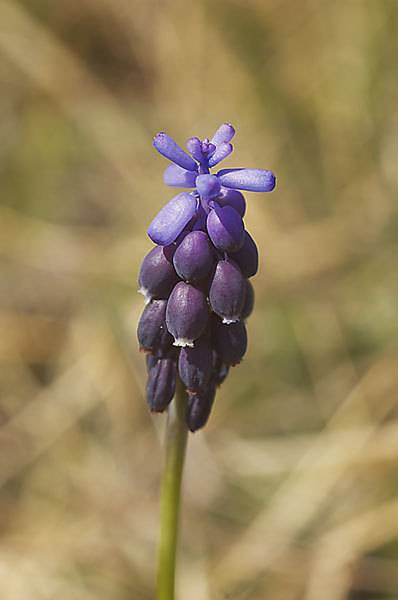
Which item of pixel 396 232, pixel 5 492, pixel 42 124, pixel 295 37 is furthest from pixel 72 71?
pixel 5 492

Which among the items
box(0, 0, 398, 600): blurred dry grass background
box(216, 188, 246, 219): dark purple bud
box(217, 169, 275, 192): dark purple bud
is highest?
box(0, 0, 398, 600): blurred dry grass background

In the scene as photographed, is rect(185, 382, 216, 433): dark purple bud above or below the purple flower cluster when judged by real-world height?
below

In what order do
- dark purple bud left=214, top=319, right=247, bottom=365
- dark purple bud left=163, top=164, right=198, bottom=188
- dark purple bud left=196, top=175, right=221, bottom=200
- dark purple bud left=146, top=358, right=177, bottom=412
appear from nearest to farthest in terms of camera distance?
1. dark purple bud left=196, top=175, right=221, bottom=200
2. dark purple bud left=163, top=164, right=198, bottom=188
3. dark purple bud left=214, top=319, right=247, bottom=365
4. dark purple bud left=146, top=358, right=177, bottom=412

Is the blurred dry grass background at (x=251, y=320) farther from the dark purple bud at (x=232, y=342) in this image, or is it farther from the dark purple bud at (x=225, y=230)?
the dark purple bud at (x=225, y=230)

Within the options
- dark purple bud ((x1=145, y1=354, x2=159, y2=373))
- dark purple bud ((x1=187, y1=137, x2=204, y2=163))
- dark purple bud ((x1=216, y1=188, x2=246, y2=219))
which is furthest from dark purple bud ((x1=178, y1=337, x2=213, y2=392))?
dark purple bud ((x1=187, y1=137, x2=204, y2=163))

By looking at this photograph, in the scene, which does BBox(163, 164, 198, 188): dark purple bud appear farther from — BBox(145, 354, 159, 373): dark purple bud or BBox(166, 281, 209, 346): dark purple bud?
BBox(145, 354, 159, 373): dark purple bud

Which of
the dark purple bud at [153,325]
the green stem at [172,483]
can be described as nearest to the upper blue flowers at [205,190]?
the dark purple bud at [153,325]

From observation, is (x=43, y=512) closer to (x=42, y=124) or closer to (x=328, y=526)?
(x=328, y=526)

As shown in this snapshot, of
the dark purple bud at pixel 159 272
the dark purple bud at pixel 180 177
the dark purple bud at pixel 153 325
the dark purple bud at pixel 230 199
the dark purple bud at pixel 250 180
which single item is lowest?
the dark purple bud at pixel 153 325
